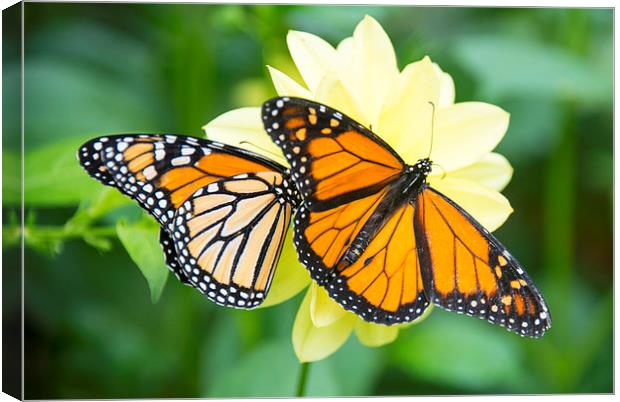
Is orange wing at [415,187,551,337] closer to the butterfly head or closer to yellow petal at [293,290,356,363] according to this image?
the butterfly head

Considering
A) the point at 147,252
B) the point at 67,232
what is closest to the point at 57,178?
the point at 67,232

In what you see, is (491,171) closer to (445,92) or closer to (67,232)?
(445,92)

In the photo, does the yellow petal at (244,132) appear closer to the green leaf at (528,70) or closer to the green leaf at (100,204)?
the green leaf at (100,204)

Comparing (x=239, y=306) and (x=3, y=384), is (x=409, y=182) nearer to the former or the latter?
(x=239, y=306)

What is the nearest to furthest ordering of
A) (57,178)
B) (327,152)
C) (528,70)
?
(327,152)
(57,178)
(528,70)

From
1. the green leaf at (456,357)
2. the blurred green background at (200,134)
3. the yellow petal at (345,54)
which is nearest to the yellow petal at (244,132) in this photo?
the yellow petal at (345,54)

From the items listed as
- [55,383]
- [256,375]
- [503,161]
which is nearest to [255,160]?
[503,161]

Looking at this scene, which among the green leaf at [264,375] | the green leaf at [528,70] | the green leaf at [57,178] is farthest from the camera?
the green leaf at [528,70]
